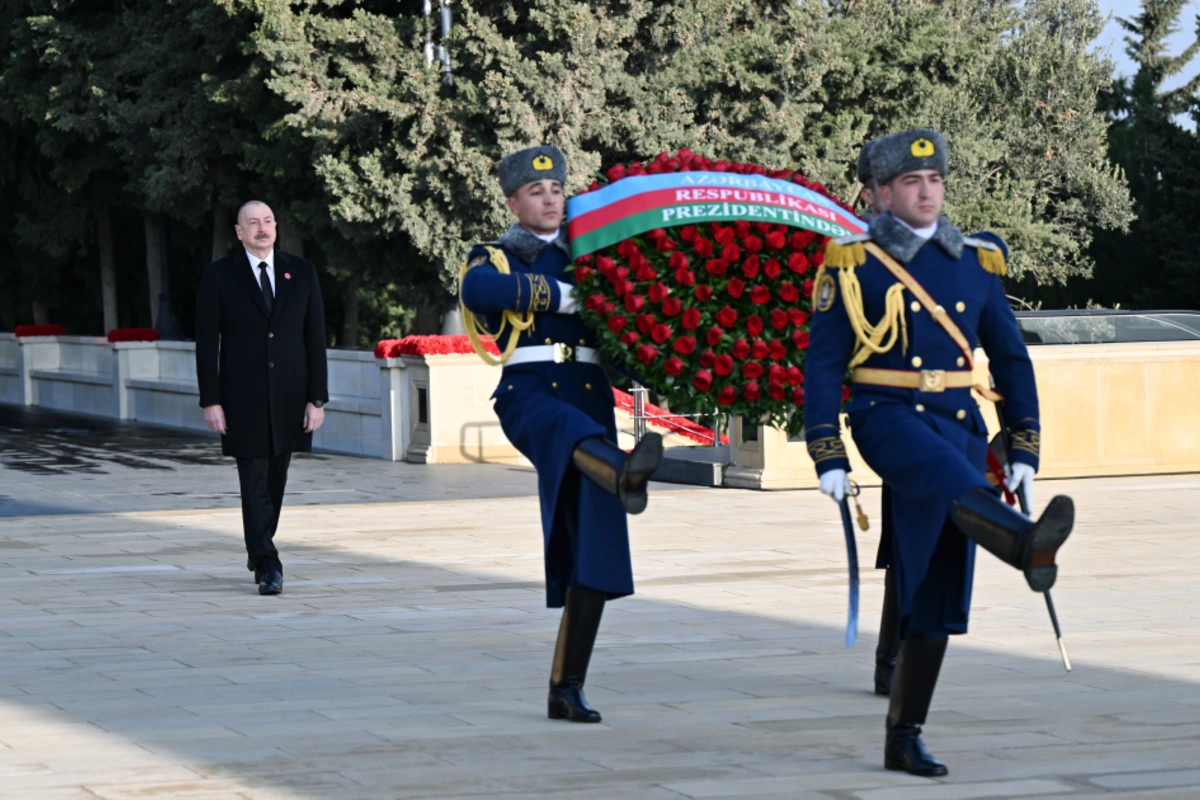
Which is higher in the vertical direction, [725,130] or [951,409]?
[725,130]

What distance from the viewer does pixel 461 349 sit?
1856cm

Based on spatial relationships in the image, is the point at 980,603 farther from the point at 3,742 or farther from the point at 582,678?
the point at 3,742

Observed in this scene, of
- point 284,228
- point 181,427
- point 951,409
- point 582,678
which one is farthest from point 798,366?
point 284,228

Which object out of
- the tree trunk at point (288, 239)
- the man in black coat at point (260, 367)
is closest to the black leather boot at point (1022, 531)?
the man in black coat at point (260, 367)

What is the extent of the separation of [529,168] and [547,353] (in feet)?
2.10

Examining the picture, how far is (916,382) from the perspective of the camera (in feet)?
18.2

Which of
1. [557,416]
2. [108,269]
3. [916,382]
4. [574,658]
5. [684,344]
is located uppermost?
[108,269]

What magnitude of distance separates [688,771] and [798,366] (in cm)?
163

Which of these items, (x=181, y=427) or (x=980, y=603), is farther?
(x=181, y=427)

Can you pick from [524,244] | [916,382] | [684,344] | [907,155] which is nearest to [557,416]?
[684,344]

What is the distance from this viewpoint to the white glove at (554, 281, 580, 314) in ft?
20.7

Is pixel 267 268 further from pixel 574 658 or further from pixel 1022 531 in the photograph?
pixel 1022 531

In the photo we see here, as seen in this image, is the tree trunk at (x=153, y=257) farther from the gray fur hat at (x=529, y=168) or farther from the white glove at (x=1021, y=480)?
the white glove at (x=1021, y=480)

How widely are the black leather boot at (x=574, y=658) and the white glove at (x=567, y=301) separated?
95 centimetres
